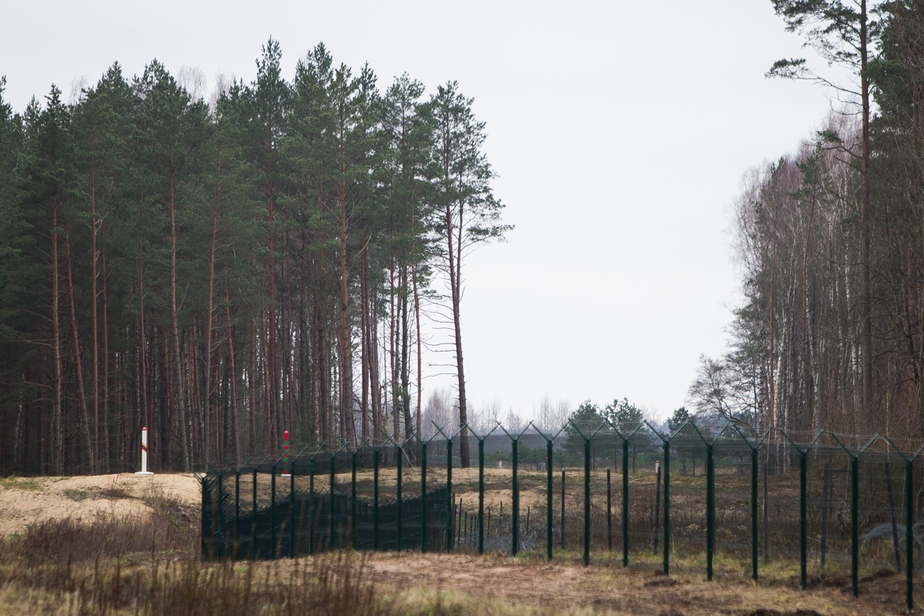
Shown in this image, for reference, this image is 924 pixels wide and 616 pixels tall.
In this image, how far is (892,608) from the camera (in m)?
9.80

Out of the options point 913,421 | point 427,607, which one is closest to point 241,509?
point 427,607

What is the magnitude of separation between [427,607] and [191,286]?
28192 millimetres

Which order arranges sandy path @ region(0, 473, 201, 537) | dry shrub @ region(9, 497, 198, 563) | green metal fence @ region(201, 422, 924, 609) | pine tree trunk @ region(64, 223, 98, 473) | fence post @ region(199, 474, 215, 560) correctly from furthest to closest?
pine tree trunk @ region(64, 223, 98, 473) < sandy path @ region(0, 473, 201, 537) < fence post @ region(199, 474, 215, 560) < green metal fence @ region(201, 422, 924, 609) < dry shrub @ region(9, 497, 198, 563)

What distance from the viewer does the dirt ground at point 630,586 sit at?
368 inches

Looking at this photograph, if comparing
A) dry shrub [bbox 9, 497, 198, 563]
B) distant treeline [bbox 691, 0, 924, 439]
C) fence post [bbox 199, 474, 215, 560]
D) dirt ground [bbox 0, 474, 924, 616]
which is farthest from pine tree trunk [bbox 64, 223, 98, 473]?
distant treeline [bbox 691, 0, 924, 439]

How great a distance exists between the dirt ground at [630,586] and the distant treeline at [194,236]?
548 inches

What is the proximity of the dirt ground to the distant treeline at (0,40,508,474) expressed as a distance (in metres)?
13.9

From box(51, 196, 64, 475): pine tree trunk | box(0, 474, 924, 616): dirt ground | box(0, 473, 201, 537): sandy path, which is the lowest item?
box(0, 473, 201, 537): sandy path

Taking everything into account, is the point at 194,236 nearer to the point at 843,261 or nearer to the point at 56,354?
the point at 56,354

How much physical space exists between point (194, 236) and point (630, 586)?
26.0m

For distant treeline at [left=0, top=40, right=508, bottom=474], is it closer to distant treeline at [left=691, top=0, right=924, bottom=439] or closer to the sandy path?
the sandy path

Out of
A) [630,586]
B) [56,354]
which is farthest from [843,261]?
[56,354]

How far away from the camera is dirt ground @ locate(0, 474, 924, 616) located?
9352mm

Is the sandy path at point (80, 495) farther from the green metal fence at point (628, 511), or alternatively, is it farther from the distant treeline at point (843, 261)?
the distant treeline at point (843, 261)
